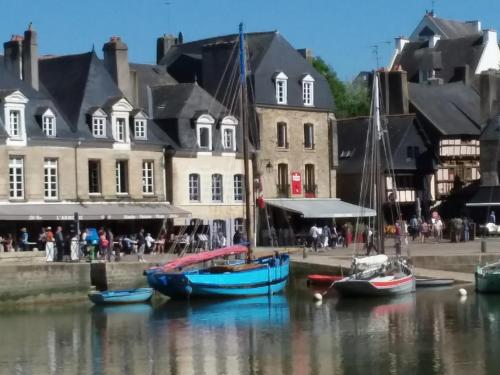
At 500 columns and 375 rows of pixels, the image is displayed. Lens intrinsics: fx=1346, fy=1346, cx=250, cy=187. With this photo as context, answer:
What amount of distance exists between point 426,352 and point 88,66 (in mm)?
25967

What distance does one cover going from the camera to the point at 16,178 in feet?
169

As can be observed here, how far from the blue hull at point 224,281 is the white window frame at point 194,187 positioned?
1133cm

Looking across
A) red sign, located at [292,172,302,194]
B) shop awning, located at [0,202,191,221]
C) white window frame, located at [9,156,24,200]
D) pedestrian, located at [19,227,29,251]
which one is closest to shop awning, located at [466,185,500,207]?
red sign, located at [292,172,302,194]

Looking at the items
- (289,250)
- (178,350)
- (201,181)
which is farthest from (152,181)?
(178,350)

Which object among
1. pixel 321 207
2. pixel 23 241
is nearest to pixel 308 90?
pixel 321 207

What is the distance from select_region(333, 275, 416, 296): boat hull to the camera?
45.5 m

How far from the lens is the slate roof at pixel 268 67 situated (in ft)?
204

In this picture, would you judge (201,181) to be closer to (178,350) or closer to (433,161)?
(433,161)

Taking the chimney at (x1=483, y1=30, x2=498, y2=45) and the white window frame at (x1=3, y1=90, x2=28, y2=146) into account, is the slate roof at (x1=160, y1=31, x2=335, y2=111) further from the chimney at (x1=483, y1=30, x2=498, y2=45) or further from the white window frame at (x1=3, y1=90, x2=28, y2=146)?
the chimney at (x1=483, y1=30, x2=498, y2=45)

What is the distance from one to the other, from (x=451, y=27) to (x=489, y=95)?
31.6m

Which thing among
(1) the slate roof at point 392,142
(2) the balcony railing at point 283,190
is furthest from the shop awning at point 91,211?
(1) the slate roof at point 392,142

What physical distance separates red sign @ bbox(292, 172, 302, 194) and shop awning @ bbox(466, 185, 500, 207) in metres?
10.6

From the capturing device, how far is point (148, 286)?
152 ft

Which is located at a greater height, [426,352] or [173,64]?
[173,64]
